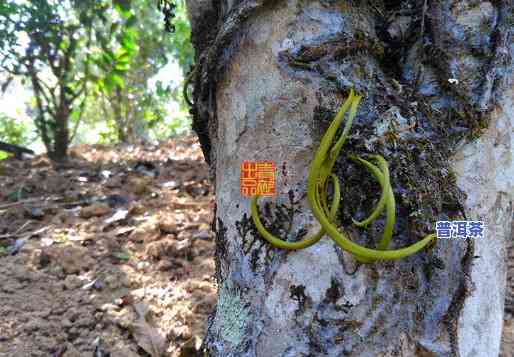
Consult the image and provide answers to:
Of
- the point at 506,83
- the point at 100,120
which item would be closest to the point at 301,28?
the point at 506,83

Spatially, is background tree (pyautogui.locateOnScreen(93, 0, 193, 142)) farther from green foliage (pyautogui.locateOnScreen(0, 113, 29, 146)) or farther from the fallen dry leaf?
the fallen dry leaf

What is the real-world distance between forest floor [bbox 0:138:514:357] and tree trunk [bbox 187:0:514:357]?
75 cm

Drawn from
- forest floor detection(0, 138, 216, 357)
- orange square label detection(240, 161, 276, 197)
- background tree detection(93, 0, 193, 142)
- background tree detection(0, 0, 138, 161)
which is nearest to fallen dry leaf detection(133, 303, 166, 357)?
forest floor detection(0, 138, 216, 357)

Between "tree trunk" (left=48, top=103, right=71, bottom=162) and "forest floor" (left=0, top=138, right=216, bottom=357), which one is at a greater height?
"tree trunk" (left=48, top=103, right=71, bottom=162)

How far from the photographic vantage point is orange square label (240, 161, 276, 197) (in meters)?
0.75

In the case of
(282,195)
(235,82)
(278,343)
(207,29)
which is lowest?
(278,343)

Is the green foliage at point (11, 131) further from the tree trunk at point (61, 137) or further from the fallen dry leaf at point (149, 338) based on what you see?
the fallen dry leaf at point (149, 338)

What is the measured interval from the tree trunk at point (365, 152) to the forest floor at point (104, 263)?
0.74 metres

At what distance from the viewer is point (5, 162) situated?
3.08 metres

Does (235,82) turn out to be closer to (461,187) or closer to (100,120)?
(461,187)

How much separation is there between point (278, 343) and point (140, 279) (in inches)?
45.3

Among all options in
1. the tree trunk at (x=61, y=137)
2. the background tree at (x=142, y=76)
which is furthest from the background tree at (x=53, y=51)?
the background tree at (x=142, y=76)

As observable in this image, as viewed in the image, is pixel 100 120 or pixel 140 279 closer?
pixel 140 279

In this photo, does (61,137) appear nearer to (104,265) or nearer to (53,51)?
(53,51)
